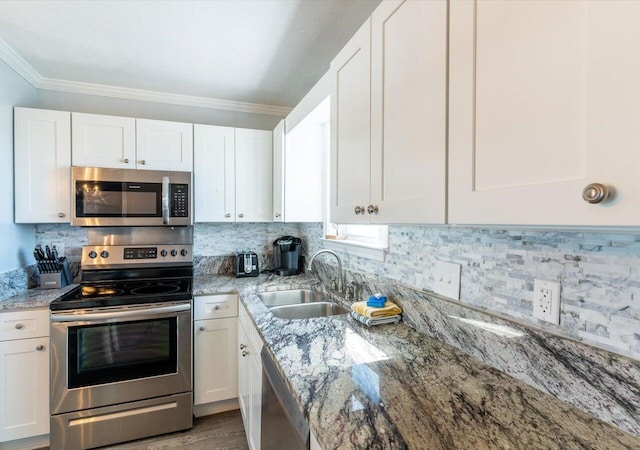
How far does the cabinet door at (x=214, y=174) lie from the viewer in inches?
96.8

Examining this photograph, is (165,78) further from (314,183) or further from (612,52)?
(612,52)

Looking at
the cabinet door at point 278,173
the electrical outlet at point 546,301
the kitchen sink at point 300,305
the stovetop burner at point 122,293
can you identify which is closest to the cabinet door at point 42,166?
the stovetop burner at point 122,293

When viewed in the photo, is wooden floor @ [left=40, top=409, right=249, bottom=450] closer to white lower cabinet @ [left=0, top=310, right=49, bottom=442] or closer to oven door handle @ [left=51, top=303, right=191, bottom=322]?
white lower cabinet @ [left=0, top=310, right=49, bottom=442]

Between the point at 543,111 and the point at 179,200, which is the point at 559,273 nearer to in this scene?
the point at 543,111

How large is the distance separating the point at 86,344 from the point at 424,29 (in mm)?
2321

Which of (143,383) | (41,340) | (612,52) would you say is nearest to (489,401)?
(612,52)

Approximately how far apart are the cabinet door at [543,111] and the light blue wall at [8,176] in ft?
8.53

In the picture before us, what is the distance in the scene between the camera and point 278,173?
8.01 feet

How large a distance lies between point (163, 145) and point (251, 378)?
5.86ft

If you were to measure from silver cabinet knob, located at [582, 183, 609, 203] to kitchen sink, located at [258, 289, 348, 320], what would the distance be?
1.40 meters

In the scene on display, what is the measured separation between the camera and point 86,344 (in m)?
1.86

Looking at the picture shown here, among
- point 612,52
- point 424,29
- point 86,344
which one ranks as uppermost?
point 424,29

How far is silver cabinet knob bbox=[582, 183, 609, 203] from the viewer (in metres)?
0.44

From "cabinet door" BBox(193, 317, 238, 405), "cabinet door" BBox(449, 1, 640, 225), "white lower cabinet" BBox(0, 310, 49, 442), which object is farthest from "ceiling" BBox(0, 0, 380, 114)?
"cabinet door" BBox(193, 317, 238, 405)
